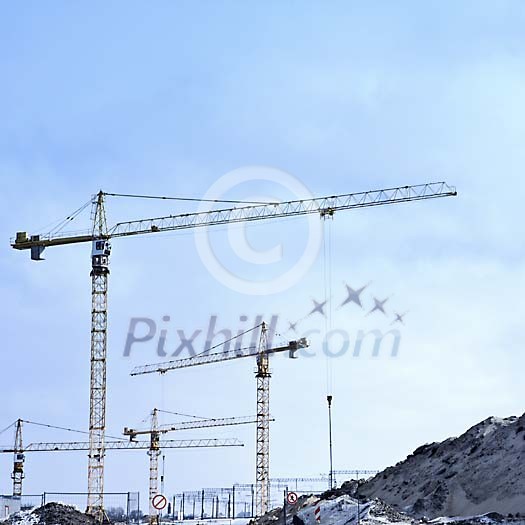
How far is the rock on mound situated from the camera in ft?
187

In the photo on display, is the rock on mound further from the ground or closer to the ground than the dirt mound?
further from the ground

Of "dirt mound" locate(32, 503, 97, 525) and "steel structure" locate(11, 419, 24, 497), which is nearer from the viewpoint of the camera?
"dirt mound" locate(32, 503, 97, 525)

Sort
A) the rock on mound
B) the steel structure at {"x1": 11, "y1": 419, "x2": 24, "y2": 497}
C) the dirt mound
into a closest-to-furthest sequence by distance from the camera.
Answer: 1. the rock on mound
2. the dirt mound
3. the steel structure at {"x1": 11, "y1": 419, "x2": 24, "y2": 497}

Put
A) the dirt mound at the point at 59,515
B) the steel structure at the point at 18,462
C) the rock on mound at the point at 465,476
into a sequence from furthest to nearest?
the steel structure at the point at 18,462 → the dirt mound at the point at 59,515 → the rock on mound at the point at 465,476

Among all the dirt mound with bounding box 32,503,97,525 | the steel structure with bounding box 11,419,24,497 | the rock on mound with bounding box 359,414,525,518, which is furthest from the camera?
the steel structure with bounding box 11,419,24,497

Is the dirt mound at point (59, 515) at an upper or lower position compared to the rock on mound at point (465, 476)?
lower

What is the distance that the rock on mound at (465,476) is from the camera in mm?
57031

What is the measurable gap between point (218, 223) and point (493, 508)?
200 ft

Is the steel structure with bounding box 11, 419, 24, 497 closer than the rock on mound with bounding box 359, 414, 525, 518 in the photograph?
No

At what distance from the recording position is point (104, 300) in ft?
353

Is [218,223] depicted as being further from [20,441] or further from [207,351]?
[20,441]

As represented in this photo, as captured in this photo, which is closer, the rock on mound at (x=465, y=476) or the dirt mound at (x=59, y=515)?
the rock on mound at (x=465, y=476)

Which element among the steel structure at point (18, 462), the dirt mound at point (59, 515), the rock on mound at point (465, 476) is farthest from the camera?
the steel structure at point (18, 462)

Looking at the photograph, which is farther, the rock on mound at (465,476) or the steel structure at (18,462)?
the steel structure at (18,462)
